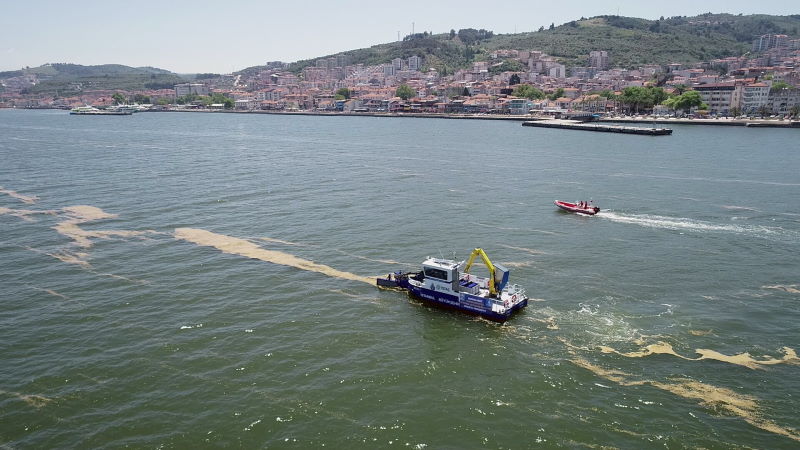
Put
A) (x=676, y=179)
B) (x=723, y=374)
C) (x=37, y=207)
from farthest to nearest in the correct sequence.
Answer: (x=676, y=179) < (x=37, y=207) < (x=723, y=374)

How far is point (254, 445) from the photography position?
19.9 metres

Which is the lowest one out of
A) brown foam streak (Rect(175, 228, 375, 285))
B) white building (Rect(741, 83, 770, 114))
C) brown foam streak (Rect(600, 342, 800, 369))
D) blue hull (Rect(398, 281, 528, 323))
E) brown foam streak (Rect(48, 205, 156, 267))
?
brown foam streak (Rect(600, 342, 800, 369))

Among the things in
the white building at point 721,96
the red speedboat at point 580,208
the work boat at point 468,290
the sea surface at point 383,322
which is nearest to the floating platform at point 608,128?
the white building at point 721,96

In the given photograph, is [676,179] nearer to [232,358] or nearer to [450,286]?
[450,286]

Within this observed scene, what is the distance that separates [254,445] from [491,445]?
9.10 metres

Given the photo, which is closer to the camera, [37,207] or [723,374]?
[723,374]

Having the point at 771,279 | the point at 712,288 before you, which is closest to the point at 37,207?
the point at 712,288

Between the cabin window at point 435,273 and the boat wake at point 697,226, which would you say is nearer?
the cabin window at point 435,273

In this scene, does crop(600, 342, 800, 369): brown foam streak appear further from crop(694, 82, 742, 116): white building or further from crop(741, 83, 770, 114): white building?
crop(741, 83, 770, 114): white building

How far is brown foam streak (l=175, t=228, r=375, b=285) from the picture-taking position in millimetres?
36969

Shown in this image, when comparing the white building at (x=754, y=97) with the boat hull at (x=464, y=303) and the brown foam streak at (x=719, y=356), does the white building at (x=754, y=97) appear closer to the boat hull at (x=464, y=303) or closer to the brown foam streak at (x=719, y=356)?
the brown foam streak at (x=719, y=356)

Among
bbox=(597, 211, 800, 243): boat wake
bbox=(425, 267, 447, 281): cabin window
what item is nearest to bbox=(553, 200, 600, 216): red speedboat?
bbox=(597, 211, 800, 243): boat wake

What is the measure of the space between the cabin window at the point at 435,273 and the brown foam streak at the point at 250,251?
4742mm

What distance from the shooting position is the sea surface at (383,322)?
21.2 metres
